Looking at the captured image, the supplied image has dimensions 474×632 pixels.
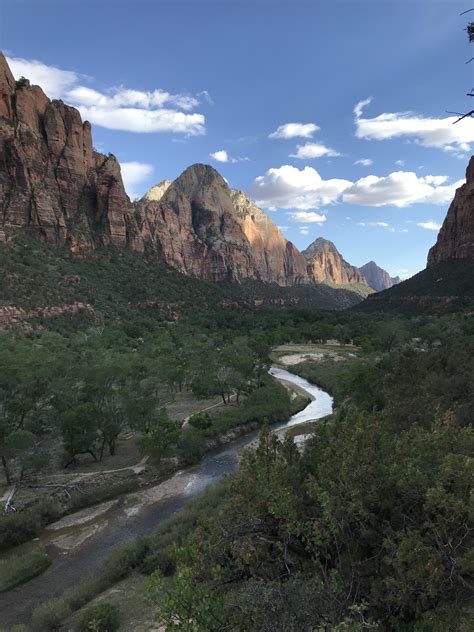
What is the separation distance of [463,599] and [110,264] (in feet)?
367

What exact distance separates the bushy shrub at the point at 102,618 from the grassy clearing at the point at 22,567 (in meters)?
6.04

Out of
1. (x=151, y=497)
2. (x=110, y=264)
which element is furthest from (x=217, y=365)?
(x=110, y=264)

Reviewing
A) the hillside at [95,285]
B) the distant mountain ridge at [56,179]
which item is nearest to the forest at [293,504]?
the hillside at [95,285]

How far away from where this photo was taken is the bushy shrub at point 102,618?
46.9ft

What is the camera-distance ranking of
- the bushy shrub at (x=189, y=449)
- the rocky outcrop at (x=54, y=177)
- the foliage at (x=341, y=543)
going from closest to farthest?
1. the foliage at (x=341, y=543)
2. the bushy shrub at (x=189, y=449)
3. the rocky outcrop at (x=54, y=177)

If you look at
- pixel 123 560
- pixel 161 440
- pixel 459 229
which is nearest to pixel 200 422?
pixel 161 440

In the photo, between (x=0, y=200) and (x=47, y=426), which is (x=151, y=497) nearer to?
(x=47, y=426)

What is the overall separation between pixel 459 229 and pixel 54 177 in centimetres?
12388

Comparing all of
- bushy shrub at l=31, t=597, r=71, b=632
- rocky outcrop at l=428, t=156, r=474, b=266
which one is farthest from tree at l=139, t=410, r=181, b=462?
rocky outcrop at l=428, t=156, r=474, b=266

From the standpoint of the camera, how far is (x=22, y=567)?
64.4 ft

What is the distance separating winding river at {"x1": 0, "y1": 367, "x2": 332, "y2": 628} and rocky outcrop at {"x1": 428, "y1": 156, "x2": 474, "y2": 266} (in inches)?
4849

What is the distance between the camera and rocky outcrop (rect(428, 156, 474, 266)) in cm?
13238

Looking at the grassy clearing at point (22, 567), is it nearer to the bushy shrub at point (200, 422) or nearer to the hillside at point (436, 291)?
the bushy shrub at point (200, 422)

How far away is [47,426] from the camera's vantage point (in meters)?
36.5
